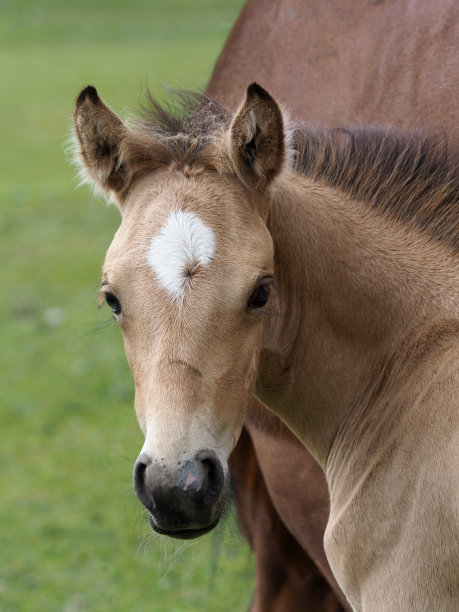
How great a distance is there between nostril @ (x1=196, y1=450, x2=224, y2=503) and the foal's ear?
0.88m

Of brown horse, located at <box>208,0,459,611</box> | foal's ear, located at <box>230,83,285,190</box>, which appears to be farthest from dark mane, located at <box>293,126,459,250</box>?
brown horse, located at <box>208,0,459,611</box>

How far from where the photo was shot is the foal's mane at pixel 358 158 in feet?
9.77

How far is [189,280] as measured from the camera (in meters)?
2.64

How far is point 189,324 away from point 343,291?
2.09ft

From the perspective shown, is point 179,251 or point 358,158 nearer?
point 179,251

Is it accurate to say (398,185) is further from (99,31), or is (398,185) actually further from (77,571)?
(99,31)

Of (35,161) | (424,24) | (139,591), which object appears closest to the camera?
(424,24)

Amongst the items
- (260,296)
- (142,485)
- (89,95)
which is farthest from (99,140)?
(142,485)

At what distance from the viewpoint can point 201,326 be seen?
262 cm

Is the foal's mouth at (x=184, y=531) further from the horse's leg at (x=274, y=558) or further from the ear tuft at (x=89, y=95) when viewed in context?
the horse's leg at (x=274, y=558)

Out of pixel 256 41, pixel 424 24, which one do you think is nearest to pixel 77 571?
pixel 256 41

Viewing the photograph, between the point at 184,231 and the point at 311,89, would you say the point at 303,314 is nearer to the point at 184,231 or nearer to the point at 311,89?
the point at 184,231

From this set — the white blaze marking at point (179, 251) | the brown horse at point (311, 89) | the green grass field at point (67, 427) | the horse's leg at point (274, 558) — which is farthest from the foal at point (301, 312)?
the horse's leg at point (274, 558)

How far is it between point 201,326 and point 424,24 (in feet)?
6.91
